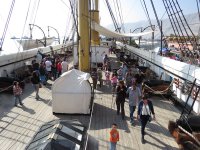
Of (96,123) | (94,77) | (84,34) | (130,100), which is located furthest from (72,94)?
(84,34)

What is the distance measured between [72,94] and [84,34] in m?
4.42

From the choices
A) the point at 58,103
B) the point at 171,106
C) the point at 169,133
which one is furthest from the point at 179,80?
the point at 58,103

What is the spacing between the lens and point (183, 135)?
9281 mm

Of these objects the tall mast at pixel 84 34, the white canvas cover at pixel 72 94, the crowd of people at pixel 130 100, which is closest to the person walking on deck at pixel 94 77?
the crowd of people at pixel 130 100

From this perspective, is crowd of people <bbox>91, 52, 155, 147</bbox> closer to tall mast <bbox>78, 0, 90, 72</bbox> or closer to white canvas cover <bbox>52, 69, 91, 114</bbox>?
tall mast <bbox>78, 0, 90, 72</bbox>

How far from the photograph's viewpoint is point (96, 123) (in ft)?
38.2

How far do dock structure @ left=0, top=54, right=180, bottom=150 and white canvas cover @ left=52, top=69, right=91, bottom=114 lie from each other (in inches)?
14.0

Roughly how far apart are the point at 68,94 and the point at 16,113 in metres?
2.43

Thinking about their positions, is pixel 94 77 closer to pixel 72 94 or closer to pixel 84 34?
pixel 84 34

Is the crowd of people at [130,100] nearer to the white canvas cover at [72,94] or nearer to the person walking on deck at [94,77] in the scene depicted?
the person walking on deck at [94,77]

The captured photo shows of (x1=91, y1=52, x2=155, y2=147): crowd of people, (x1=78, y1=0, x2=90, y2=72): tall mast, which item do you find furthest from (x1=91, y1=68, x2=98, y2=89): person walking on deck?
(x1=78, y1=0, x2=90, y2=72): tall mast

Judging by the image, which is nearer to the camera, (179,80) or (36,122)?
(36,122)

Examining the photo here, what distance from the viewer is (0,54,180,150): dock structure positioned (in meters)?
9.72

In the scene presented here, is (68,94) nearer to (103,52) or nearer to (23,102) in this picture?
(23,102)
